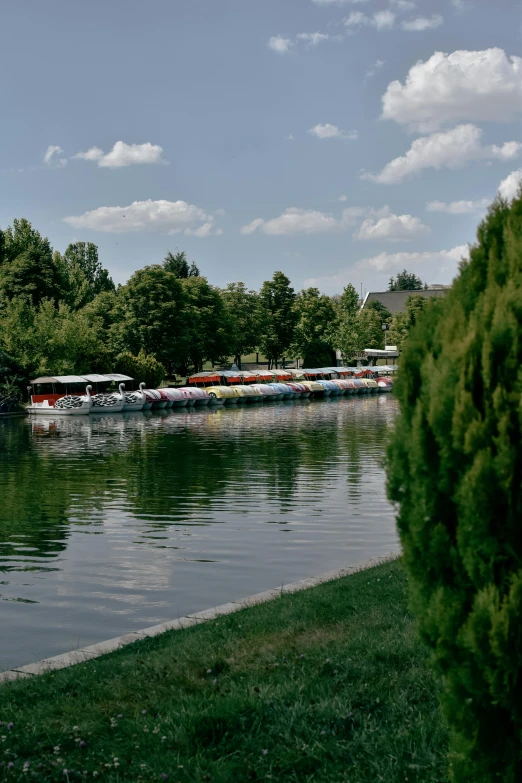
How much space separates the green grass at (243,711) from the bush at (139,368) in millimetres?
64191

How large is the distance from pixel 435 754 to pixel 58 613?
7.16 m

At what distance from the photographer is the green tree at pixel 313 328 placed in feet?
351

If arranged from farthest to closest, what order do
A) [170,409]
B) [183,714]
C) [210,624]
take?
[170,409] → [210,624] → [183,714]

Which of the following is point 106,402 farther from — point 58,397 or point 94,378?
point 58,397

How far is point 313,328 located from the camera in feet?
353

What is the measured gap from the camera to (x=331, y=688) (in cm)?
623

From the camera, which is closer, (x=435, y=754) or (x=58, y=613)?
(x=435, y=754)

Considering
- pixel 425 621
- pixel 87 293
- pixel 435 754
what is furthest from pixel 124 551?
pixel 87 293

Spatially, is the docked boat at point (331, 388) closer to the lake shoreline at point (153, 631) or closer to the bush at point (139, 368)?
the bush at point (139, 368)

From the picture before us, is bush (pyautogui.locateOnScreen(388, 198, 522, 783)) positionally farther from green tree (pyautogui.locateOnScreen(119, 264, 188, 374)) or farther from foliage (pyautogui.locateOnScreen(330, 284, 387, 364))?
foliage (pyautogui.locateOnScreen(330, 284, 387, 364))

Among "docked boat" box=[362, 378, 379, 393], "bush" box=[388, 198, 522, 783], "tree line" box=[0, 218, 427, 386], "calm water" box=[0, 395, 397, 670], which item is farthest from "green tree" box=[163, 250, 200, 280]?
"bush" box=[388, 198, 522, 783]

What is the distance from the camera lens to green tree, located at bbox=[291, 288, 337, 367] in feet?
351

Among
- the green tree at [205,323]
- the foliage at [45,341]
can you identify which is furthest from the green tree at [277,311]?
the foliage at [45,341]

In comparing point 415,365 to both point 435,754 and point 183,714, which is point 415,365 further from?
point 183,714
